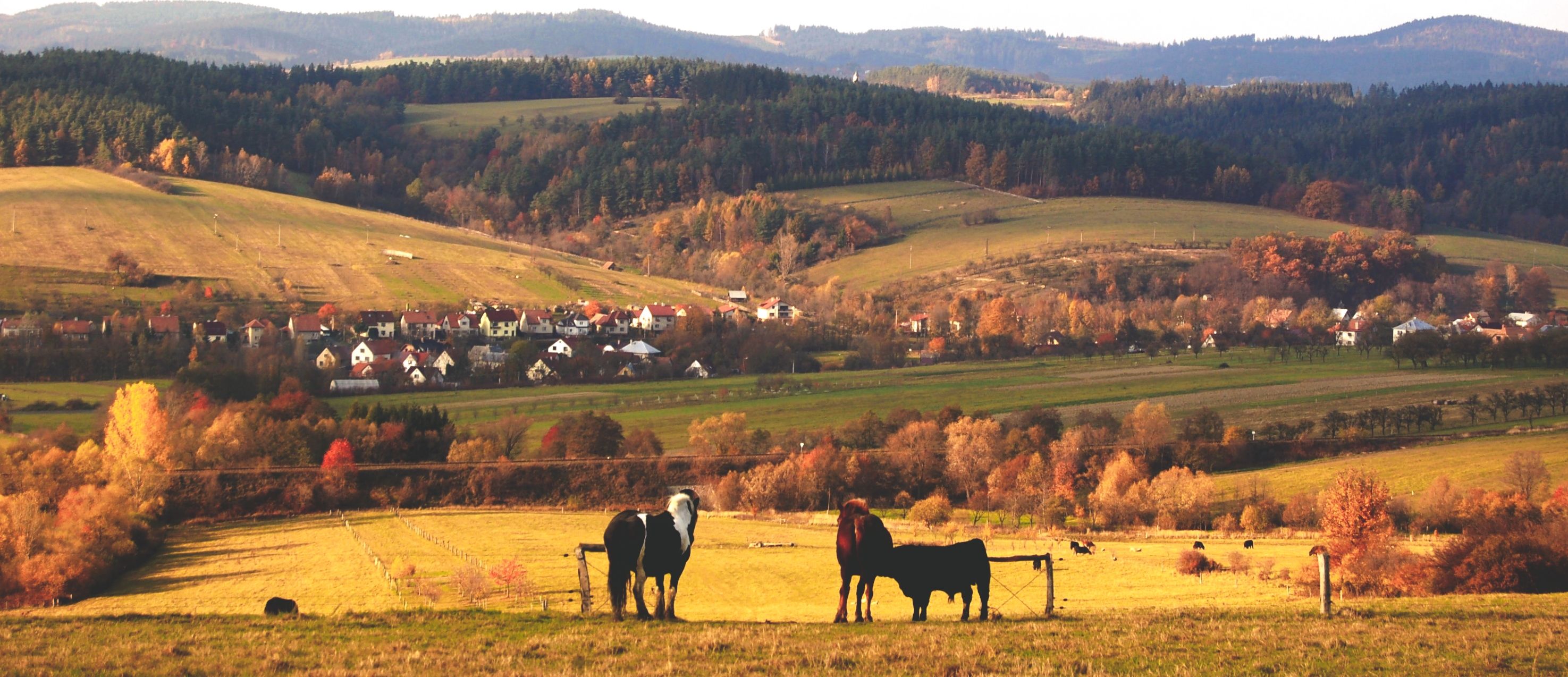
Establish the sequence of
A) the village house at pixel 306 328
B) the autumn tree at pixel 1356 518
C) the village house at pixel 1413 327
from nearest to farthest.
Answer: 1. the autumn tree at pixel 1356 518
2. the village house at pixel 306 328
3. the village house at pixel 1413 327

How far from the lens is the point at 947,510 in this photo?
47906 millimetres

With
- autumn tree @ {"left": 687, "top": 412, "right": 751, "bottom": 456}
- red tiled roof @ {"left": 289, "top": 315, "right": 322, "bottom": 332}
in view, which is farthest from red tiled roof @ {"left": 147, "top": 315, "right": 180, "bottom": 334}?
autumn tree @ {"left": 687, "top": 412, "right": 751, "bottom": 456}

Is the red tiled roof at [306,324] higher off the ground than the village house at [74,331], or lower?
lower

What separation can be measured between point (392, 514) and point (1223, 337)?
68.1 metres

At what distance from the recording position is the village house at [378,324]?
283 ft

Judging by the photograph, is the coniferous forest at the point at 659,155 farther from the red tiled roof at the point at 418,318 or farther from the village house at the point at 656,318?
the red tiled roof at the point at 418,318

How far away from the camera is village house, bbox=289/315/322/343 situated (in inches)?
3194

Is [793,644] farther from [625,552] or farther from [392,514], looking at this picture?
[392,514]

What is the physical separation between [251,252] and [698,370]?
48.4 meters

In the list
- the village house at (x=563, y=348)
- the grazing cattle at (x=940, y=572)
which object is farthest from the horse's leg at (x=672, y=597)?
the village house at (x=563, y=348)

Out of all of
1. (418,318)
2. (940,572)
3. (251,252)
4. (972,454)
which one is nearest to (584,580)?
(940,572)

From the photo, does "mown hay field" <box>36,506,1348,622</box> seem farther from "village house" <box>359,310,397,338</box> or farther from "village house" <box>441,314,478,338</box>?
"village house" <box>441,314,478,338</box>

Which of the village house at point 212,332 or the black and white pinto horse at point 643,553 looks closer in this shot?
the black and white pinto horse at point 643,553

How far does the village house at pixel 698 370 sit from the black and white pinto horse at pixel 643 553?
64.0m
